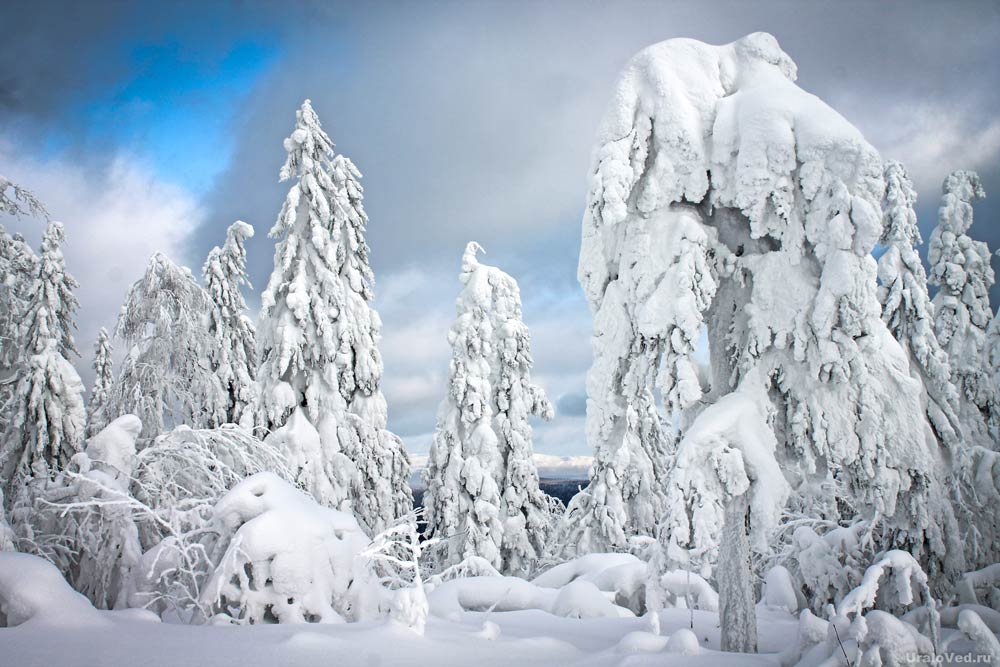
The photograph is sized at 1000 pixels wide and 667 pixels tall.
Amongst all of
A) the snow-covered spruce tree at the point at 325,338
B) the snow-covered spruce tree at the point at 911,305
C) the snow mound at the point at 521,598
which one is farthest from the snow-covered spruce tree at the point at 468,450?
the snow-covered spruce tree at the point at 911,305

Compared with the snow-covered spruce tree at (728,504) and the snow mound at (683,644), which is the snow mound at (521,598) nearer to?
the snow-covered spruce tree at (728,504)

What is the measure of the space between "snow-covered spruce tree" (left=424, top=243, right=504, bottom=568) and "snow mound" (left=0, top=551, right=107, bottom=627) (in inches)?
559

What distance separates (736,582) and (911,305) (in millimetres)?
9632

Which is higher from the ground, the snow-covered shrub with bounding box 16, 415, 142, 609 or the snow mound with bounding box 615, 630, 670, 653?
the snow-covered shrub with bounding box 16, 415, 142, 609

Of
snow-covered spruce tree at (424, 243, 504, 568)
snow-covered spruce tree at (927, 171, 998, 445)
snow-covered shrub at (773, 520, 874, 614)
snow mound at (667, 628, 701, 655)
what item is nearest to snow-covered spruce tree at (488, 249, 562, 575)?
snow-covered spruce tree at (424, 243, 504, 568)

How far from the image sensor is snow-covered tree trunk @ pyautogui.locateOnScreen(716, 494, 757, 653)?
7.56 m

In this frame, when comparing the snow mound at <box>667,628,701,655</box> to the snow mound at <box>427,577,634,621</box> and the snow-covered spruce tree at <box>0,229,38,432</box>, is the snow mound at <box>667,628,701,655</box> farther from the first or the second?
the snow-covered spruce tree at <box>0,229,38,432</box>

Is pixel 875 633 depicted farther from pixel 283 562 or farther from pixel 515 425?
pixel 515 425

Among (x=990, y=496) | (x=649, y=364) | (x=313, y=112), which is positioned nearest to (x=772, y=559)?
(x=990, y=496)

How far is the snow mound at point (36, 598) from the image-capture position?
4.23m

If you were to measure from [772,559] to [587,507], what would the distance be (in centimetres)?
834

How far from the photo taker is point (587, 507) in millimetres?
20500

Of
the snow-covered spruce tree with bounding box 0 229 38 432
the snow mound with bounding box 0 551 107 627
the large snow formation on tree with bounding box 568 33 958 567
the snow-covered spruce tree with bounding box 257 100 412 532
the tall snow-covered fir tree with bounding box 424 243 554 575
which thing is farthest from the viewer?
the tall snow-covered fir tree with bounding box 424 243 554 575

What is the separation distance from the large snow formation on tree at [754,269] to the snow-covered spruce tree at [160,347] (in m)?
7.80
